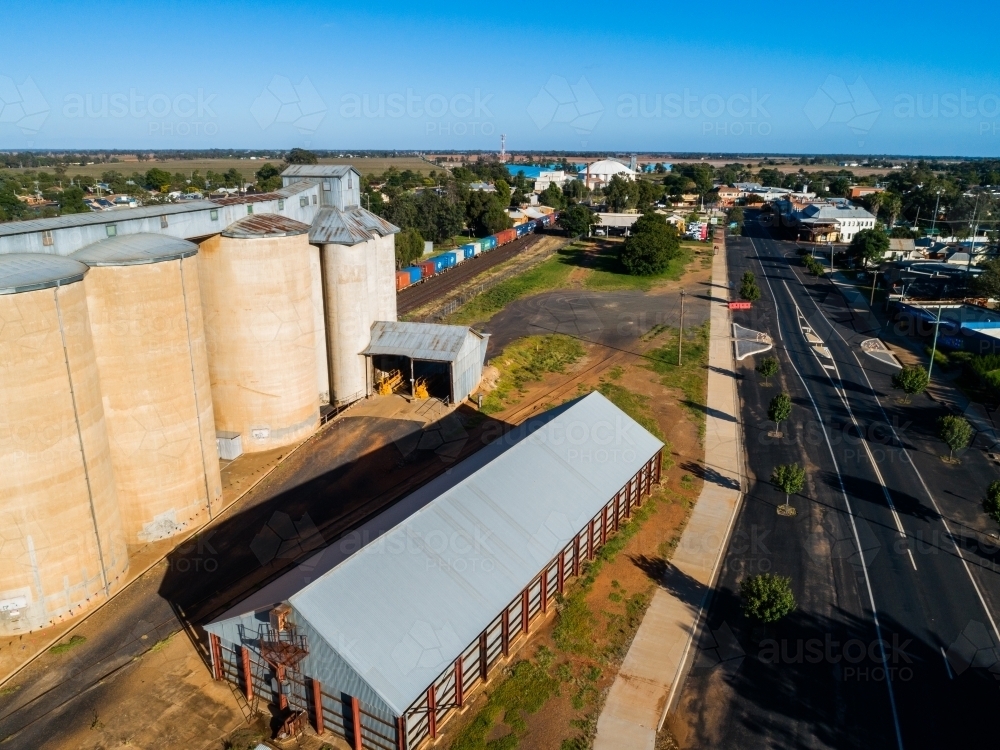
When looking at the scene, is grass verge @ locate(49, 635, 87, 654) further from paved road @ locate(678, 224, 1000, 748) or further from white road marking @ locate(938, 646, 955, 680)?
white road marking @ locate(938, 646, 955, 680)

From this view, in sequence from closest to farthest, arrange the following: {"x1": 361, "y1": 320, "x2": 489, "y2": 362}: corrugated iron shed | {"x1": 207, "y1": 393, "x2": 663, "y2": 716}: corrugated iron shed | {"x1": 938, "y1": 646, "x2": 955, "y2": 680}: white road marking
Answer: {"x1": 207, "y1": 393, "x2": 663, "y2": 716}: corrugated iron shed < {"x1": 938, "y1": 646, "x2": 955, "y2": 680}: white road marking < {"x1": 361, "y1": 320, "x2": 489, "y2": 362}: corrugated iron shed

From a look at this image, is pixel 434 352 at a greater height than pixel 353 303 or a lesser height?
lesser

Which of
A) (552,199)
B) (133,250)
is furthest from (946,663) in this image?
(552,199)

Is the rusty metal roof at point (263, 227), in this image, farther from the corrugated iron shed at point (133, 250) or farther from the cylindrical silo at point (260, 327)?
the corrugated iron shed at point (133, 250)

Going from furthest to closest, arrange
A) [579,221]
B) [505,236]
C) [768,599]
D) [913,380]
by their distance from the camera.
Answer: [579,221]
[505,236]
[913,380]
[768,599]

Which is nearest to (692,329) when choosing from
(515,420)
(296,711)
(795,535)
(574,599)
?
(515,420)

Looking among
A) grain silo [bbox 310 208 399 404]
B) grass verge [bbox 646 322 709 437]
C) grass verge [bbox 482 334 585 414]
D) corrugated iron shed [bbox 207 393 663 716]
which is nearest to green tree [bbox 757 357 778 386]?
grass verge [bbox 646 322 709 437]

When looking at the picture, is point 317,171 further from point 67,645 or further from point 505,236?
point 505,236
